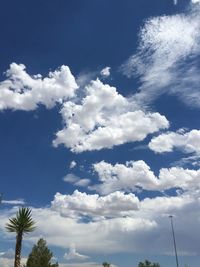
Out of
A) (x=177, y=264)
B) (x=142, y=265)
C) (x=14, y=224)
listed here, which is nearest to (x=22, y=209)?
(x=14, y=224)

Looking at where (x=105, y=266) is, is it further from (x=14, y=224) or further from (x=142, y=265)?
(x=14, y=224)

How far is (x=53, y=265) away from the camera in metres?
54.3

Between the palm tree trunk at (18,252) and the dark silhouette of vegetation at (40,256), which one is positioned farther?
the dark silhouette of vegetation at (40,256)

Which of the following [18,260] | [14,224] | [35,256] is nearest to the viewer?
[18,260]

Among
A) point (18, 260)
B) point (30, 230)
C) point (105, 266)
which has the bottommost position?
point (18, 260)

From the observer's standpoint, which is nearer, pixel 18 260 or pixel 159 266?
pixel 18 260

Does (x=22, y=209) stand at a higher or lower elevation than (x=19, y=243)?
higher

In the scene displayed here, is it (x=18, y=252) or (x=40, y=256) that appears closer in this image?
(x=18, y=252)

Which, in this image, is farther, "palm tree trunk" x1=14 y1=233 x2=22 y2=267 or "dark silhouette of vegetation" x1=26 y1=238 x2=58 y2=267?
"dark silhouette of vegetation" x1=26 y1=238 x2=58 y2=267

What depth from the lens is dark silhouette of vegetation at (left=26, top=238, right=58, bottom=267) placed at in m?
53.7

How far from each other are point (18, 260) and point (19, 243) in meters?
1.54

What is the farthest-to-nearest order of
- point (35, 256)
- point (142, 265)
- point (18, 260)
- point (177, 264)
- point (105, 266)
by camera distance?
point (142, 265) → point (105, 266) → point (177, 264) → point (35, 256) → point (18, 260)

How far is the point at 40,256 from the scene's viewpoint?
177 feet

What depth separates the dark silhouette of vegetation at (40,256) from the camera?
2114 inches
